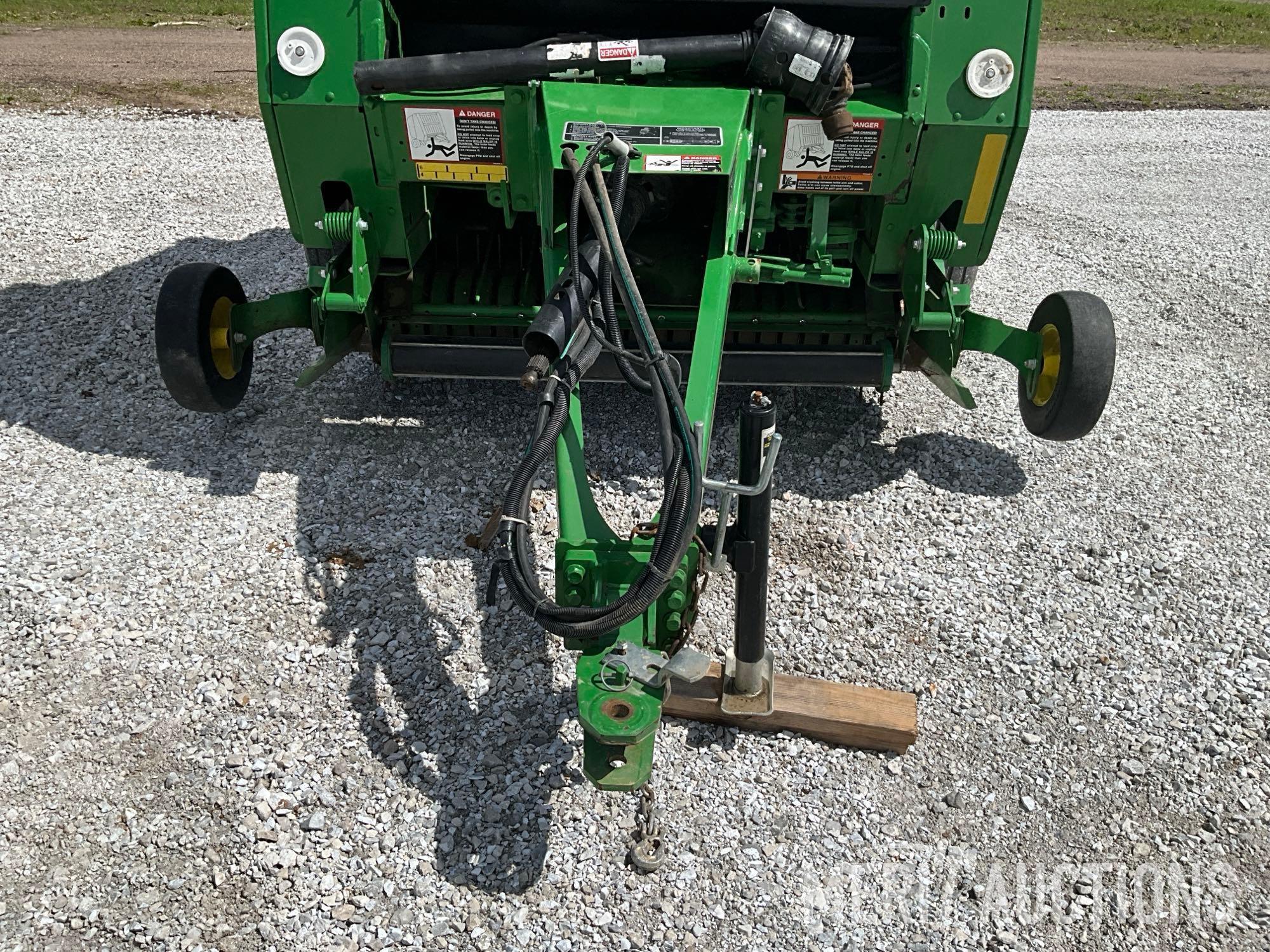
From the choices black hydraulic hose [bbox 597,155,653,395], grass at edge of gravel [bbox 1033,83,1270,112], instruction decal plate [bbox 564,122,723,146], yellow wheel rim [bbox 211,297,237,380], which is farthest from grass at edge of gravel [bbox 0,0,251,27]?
black hydraulic hose [bbox 597,155,653,395]

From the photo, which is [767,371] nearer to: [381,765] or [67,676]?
[381,765]

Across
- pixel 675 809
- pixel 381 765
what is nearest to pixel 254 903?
pixel 381 765

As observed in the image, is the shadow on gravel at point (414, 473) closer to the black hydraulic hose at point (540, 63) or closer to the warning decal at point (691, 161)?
the warning decal at point (691, 161)

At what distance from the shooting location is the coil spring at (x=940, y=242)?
13.1 feet

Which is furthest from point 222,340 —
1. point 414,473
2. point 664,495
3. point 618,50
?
point 664,495

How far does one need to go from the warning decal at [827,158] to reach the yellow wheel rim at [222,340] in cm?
222

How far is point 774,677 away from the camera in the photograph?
3176 millimetres

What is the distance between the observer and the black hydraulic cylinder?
2531mm

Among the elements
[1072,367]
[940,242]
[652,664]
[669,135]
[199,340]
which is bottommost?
[652,664]

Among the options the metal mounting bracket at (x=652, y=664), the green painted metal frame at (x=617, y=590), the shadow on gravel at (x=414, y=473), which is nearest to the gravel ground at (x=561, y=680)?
the shadow on gravel at (x=414, y=473)

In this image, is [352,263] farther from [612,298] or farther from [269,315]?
[612,298]

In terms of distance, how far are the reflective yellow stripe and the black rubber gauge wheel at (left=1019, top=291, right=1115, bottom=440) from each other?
467 millimetres

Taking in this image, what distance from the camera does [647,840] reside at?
106 inches

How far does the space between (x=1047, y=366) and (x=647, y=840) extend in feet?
8.37
